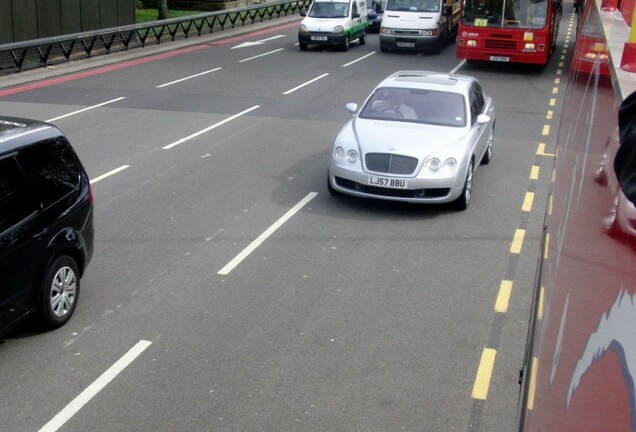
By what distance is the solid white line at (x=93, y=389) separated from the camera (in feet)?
19.6

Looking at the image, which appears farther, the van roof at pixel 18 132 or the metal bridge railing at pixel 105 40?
the metal bridge railing at pixel 105 40

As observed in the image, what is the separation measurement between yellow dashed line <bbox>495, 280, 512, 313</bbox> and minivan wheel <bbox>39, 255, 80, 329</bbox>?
3981 millimetres

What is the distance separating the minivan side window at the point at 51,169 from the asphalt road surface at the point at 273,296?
1185 mm

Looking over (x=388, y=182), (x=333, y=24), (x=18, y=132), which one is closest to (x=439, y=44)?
(x=333, y=24)

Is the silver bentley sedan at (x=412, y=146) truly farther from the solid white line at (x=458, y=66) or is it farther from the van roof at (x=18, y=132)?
the solid white line at (x=458, y=66)

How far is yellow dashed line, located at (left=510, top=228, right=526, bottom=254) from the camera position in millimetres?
9836

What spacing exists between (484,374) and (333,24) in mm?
24441

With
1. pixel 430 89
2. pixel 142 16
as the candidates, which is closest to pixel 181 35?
pixel 142 16

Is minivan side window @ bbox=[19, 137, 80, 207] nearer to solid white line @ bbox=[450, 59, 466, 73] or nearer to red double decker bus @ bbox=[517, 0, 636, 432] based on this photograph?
red double decker bus @ bbox=[517, 0, 636, 432]

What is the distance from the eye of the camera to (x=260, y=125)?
55.0 feet

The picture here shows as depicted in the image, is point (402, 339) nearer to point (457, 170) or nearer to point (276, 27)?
point (457, 170)

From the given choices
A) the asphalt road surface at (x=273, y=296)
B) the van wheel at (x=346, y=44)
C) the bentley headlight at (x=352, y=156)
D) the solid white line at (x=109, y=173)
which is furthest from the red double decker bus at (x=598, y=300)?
the van wheel at (x=346, y=44)

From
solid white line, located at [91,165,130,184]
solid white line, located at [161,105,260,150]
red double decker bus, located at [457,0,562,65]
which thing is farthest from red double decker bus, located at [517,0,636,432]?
red double decker bus, located at [457,0,562,65]

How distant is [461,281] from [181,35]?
2644 centimetres
